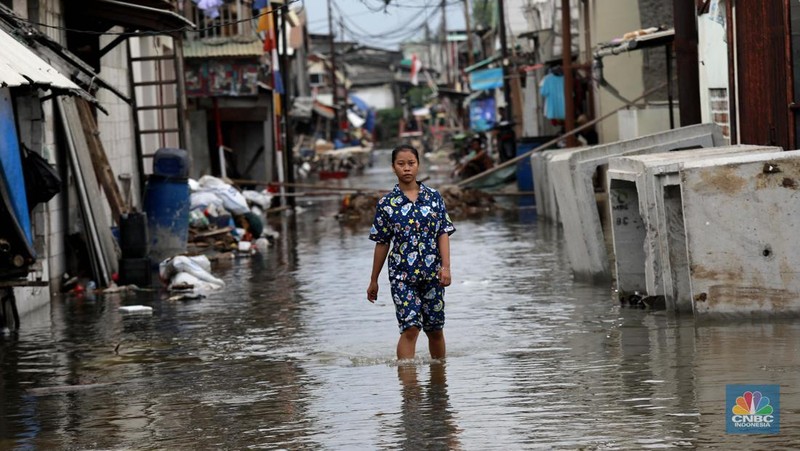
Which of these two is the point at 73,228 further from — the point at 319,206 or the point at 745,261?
the point at 319,206

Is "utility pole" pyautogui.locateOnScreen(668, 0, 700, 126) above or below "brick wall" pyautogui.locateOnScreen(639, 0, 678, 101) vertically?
below

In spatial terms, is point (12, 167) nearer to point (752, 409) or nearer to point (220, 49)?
point (752, 409)

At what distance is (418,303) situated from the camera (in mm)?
9148

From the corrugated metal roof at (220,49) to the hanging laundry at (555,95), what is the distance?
8.00m

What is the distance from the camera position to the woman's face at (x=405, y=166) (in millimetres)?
8961

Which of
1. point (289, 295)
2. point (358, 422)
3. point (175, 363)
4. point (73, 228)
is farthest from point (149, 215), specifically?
point (358, 422)

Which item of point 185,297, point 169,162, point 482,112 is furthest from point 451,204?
point 482,112

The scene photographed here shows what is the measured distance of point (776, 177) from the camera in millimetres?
10156

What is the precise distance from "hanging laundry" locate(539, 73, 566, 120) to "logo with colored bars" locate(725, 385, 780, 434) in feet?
92.7

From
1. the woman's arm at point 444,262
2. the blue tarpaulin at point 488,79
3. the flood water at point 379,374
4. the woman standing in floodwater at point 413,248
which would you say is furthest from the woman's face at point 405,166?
the blue tarpaulin at point 488,79

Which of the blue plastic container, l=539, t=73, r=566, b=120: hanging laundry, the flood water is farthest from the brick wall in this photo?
the flood water

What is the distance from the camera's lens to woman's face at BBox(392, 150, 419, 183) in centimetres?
896

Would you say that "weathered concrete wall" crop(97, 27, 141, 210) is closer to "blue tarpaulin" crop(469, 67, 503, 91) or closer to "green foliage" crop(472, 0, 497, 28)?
"blue tarpaulin" crop(469, 67, 503, 91)

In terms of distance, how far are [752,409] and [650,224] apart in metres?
4.13
